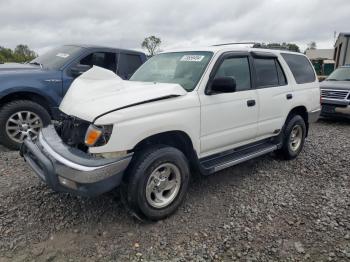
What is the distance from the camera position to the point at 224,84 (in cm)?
350

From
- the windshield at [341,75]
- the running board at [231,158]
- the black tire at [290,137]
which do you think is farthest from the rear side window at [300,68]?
the windshield at [341,75]

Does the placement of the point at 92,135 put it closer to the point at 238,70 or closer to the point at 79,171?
the point at 79,171

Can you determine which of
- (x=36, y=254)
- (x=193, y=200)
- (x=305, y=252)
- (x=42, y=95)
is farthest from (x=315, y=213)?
(x=42, y=95)

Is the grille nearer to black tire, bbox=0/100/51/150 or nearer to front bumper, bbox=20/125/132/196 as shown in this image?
black tire, bbox=0/100/51/150

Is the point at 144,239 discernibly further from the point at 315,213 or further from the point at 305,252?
the point at 315,213

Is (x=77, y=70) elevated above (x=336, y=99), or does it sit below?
above

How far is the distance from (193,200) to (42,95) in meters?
3.29

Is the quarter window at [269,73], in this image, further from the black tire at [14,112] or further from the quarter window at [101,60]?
the black tire at [14,112]

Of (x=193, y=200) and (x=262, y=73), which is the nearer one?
(x=193, y=200)

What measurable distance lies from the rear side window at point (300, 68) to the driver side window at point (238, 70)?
1.15 meters

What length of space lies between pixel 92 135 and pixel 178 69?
5.11 feet

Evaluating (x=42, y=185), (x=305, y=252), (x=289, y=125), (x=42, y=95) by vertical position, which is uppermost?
(x=42, y=95)

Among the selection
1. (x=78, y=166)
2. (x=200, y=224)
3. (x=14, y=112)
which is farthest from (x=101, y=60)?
(x=200, y=224)

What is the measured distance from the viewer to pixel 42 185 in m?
4.00
